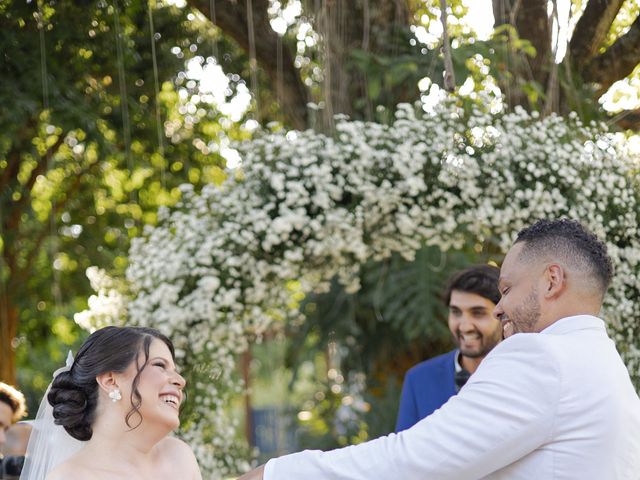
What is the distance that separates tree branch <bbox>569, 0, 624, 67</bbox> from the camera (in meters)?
6.03

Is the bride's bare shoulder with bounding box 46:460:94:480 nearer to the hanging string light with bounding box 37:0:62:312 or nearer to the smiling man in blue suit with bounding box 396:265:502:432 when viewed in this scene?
the smiling man in blue suit with bounding box 396:265:502:432

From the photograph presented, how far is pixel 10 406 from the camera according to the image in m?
4.50

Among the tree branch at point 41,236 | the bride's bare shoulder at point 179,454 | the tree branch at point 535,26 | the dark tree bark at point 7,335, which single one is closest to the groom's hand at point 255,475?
the bride's bare shoulder at point 179,454

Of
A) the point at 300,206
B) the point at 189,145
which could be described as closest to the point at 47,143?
the point at 189,145

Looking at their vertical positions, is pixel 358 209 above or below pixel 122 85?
below

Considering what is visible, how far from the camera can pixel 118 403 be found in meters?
3.22

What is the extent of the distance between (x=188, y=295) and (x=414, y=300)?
197cm

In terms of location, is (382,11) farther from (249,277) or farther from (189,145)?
(189,145)

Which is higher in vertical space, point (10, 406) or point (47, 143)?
point (47, 143)

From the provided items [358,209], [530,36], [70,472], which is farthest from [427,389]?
[530,36]

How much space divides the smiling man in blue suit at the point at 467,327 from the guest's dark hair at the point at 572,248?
1725 mm

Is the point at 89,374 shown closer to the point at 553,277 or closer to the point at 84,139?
the point at 553,277

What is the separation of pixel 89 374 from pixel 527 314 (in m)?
1.39

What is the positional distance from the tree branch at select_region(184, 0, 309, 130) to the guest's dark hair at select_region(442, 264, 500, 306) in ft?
7.59
